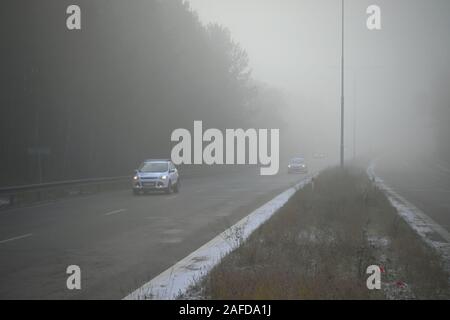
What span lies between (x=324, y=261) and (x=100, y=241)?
566cm

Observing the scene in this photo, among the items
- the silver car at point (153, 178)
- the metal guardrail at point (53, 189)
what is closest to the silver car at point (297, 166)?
the metal guardrail at point (53, 189)

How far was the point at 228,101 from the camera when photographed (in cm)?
6881

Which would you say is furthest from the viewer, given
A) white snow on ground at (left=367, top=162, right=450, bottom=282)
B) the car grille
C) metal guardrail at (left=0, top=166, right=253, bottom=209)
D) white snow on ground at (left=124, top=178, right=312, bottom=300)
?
the car grille

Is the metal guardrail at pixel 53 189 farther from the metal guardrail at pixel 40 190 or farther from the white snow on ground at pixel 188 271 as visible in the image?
the white snow on ground at pixel 188 271

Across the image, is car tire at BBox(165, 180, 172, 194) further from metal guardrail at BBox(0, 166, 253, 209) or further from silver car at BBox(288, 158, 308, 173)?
silver car at BBox(288, 158, 308, 173)

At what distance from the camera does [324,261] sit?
9508 mm

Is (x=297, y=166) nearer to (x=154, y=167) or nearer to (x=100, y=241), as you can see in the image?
(x=154, y=167)

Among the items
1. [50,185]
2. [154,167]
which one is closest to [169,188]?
[154,167]

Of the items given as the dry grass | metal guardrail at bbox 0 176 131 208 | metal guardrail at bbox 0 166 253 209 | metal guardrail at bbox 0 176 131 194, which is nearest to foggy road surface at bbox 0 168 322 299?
the dry grass

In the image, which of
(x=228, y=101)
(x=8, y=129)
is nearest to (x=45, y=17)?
(x=8, y=129)

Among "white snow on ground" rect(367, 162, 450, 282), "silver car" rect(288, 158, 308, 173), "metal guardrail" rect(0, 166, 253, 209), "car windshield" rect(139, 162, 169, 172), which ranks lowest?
"silver car" rect(288, 158, 308, 173)

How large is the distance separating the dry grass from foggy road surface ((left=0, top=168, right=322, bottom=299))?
147 centimetres

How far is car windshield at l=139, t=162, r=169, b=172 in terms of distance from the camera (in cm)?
2817

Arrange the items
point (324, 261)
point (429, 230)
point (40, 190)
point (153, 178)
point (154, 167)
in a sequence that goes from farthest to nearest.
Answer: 1. point (154, 167)
2. point (153, 178)
3. point (40, 190)
4. point (429, 230)
5. point (324, 261)
